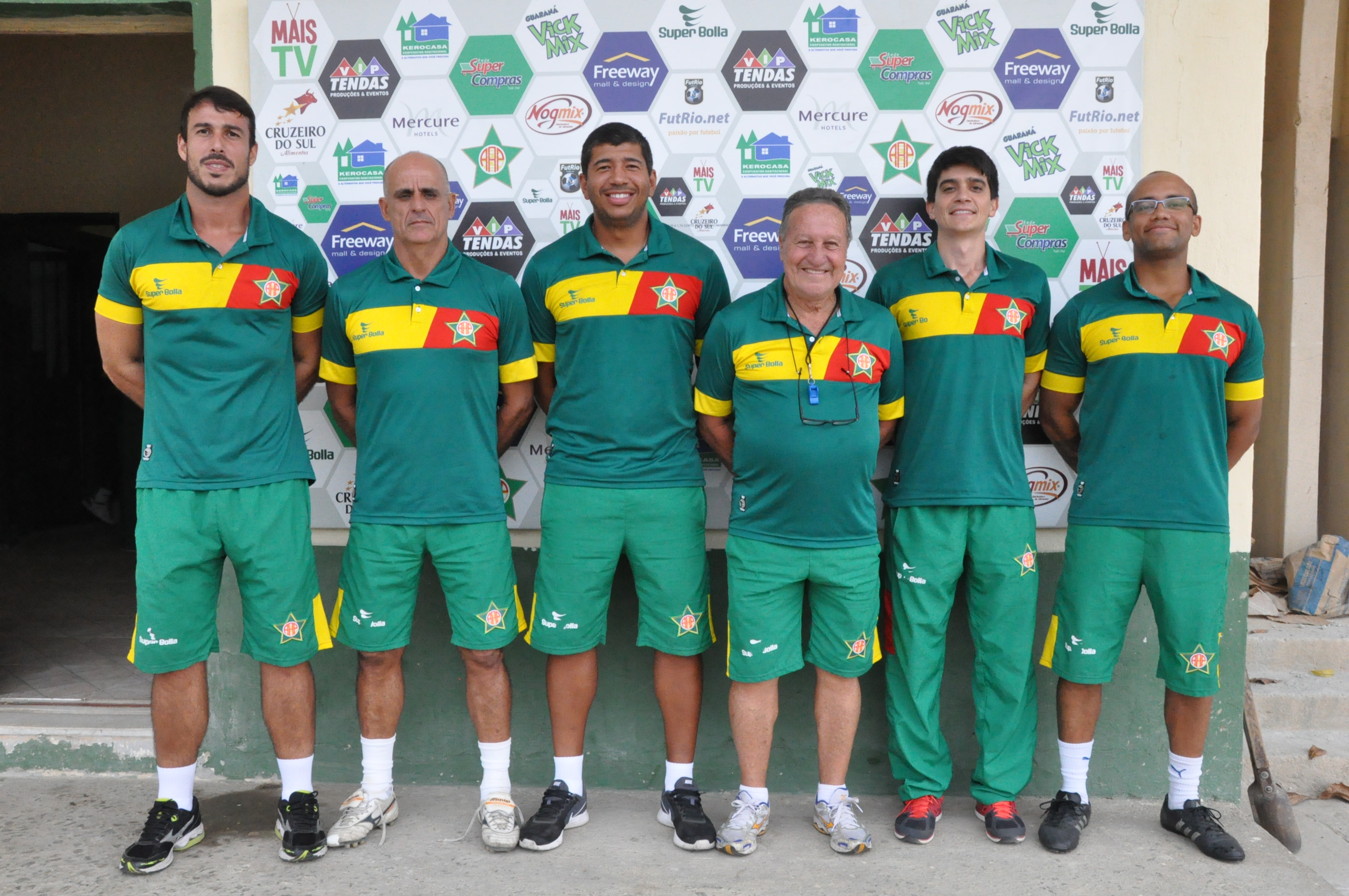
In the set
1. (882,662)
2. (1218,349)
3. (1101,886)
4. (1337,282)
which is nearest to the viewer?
(1101,886)

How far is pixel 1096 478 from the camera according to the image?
319 centimetres

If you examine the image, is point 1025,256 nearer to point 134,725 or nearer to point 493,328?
point 493,328

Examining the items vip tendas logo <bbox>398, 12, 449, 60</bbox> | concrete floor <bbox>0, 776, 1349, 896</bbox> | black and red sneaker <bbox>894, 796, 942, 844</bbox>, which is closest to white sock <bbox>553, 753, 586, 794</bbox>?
concrete floor <bbox>0, 776, 1349, 896</bbox>

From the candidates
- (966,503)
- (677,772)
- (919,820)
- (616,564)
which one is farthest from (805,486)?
(919,820)

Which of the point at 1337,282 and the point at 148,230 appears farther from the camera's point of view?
the point at 1337,282

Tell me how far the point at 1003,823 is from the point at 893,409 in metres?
1.37

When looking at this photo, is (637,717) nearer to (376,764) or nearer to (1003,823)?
(376,764)

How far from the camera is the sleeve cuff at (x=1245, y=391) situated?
318 cm

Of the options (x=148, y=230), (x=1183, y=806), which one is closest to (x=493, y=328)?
(x=148, y=230)

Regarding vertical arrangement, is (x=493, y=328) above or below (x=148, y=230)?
below

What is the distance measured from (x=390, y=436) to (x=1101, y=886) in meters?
2.52

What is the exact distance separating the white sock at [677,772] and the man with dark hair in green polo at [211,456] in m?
1.09

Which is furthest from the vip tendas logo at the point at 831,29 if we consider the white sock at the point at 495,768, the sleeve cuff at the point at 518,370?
the white sock at the point at 495,768

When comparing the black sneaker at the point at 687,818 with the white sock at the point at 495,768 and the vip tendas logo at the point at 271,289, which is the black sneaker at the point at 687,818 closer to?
the white sock at the point at 495,768
